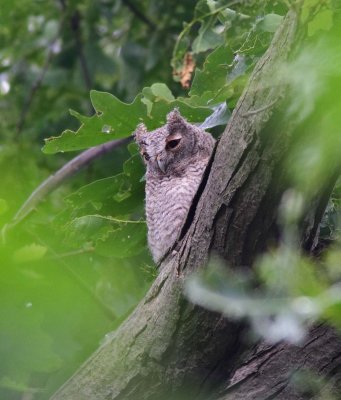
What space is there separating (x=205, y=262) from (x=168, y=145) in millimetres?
1417

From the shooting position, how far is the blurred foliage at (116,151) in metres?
1.35

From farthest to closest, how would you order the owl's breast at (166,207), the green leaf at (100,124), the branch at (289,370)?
the owl's breast at (166,207) → the green leaf at (100,124) → the branch at (289,370)

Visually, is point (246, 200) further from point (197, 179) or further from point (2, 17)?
point (2, 17)

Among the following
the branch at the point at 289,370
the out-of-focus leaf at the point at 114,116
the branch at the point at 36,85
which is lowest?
the branch at the point at 36,85

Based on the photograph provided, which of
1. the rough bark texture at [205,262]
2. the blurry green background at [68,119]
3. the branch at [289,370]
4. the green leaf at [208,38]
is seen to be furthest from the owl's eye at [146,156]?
the branch at [289,370]

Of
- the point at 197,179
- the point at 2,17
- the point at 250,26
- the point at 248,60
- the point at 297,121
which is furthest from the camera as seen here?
the point at 2,17

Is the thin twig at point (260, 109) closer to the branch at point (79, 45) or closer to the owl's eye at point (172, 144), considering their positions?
the owl's eye at point (172, 144)

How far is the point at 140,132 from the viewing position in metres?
3.38

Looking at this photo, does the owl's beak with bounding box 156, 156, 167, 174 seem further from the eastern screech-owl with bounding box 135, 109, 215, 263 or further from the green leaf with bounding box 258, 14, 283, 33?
the green leaf with bounding box 258, 14, 283, 33

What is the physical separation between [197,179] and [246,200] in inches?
52.9

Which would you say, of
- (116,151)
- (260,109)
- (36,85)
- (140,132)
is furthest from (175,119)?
(36,85)

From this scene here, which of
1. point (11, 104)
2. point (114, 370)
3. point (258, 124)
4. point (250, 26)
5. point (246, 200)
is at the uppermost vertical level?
point (258, 124)

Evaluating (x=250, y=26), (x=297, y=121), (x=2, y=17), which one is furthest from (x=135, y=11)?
(x=297, y=121)

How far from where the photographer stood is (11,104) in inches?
234
